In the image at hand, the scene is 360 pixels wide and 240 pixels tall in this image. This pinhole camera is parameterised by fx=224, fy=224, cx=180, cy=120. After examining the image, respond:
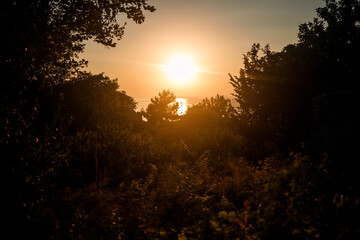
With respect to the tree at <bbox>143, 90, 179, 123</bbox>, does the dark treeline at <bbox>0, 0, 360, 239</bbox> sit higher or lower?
lower

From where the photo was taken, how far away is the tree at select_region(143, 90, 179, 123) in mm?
53625

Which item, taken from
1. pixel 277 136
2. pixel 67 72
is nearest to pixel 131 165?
pixel 67 72

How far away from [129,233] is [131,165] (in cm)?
436

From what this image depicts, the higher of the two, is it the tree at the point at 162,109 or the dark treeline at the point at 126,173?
the tree at the point at 162,109

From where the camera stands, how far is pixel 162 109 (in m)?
54.1

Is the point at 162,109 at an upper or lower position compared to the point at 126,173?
upper

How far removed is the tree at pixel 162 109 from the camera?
176 feet

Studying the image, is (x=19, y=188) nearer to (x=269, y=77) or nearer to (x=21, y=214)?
(x=21, y=214)

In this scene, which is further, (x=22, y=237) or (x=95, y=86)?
(x=95, y=86)

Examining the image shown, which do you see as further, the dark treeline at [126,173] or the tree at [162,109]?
the tree at [162,109]

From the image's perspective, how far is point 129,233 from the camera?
437cm

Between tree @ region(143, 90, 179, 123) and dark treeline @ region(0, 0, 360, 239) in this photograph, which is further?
tree @ region(143, 90, 179, 123)

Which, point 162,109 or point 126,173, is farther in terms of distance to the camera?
point 162,109

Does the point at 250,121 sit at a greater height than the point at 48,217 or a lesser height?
greater
